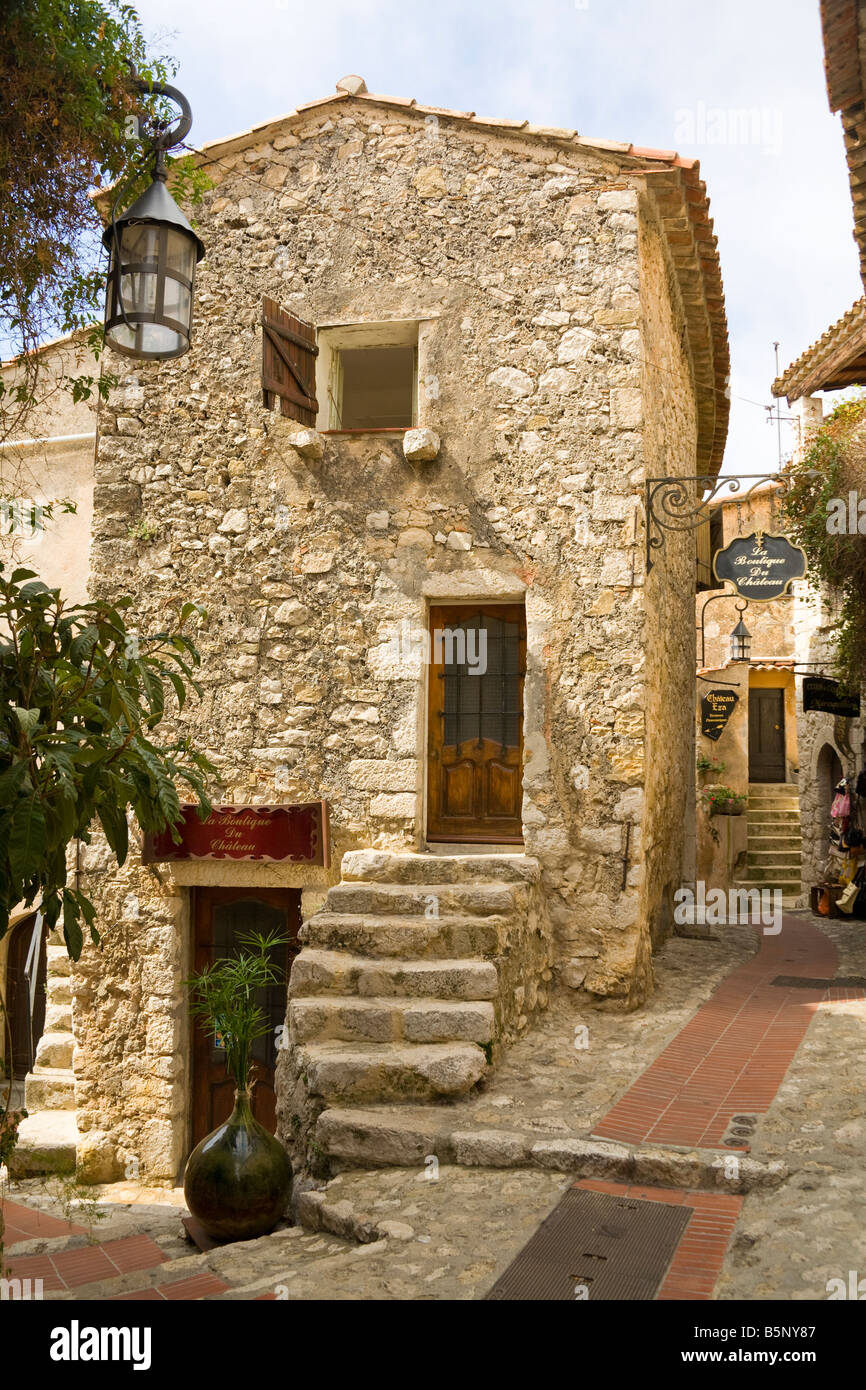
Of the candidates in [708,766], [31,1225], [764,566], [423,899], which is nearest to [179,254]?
[423,899]

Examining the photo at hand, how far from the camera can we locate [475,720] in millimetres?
7285

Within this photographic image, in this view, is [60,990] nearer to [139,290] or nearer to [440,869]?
[440,869]

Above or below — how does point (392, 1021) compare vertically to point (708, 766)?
below

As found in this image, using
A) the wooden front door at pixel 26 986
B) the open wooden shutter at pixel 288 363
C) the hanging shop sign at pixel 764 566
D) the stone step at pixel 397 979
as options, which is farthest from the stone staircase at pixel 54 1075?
the hanging shop sign at pixel 764 566

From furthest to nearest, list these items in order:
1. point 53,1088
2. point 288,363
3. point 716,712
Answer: point 716,712, point 53,1088, point 288,363

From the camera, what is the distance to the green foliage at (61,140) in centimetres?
331

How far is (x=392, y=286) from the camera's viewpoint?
732 centimetres

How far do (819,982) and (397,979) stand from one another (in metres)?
3.69

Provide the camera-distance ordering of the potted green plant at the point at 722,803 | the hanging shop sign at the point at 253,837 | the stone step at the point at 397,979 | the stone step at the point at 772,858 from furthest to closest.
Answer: the stone step at the point at 772,858
the potted green plant at the point at 722,803
the hanging shop sign at the point at 253,837
the stone step at the point at 397,979

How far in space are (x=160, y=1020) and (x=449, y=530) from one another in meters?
3.89

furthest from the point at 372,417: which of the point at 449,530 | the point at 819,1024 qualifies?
the point at 819,1024

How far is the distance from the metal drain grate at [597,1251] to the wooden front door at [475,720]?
3288mm

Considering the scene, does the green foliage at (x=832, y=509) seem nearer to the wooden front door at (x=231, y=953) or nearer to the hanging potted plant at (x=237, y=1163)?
the wooden front door at (x=231, y=953)

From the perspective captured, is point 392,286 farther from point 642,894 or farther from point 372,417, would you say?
point 642,894
